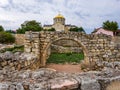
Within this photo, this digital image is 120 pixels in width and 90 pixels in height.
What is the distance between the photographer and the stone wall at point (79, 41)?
48.2 ft

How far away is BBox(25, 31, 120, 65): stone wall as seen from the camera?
14.7 meters

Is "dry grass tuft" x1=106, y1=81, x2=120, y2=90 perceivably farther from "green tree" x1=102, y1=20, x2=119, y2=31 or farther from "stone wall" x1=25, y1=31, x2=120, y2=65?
"green tree" x1=102, y1=20, x2=119, y2=31

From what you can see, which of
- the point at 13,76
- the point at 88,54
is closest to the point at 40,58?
the point at 88,54

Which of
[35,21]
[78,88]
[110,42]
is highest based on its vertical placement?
[35,21]

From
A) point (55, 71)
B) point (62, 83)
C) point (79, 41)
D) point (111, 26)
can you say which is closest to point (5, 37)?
point (111, 26)

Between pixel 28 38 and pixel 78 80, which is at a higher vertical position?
pixel 28 38

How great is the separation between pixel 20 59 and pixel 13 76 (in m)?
4.98

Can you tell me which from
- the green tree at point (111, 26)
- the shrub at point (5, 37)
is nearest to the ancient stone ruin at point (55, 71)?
the shrub at point (5, 37)

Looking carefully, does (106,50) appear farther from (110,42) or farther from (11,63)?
(11,63)

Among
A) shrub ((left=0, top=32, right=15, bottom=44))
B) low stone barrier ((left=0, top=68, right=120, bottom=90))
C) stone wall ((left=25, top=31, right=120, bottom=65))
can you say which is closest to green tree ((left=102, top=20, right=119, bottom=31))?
shrub ((left=0, top=32, right=15, bottom=44))

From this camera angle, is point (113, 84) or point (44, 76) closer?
point (113, 84)

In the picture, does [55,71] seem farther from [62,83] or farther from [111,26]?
[111,26]

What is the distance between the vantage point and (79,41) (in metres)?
15.1

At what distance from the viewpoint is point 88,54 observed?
596 inches
